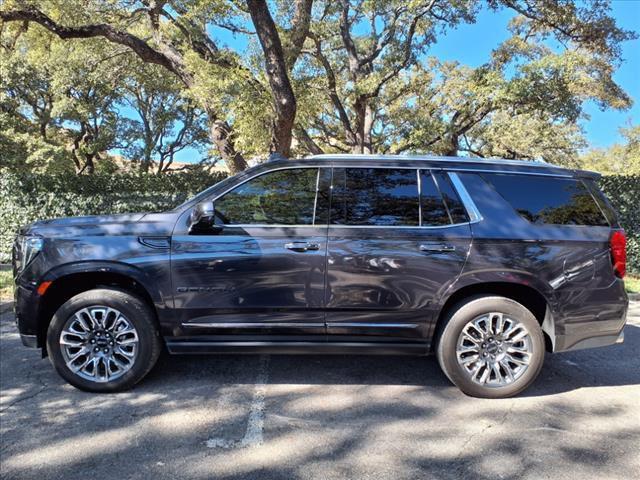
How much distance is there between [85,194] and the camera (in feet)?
33.9

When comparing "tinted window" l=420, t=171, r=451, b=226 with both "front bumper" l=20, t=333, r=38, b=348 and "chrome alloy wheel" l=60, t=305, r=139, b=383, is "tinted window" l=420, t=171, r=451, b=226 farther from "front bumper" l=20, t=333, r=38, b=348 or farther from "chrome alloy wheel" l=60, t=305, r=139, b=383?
"front bumper" l=20, t=333, r=38, b=348

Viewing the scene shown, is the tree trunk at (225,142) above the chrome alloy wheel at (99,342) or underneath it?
above

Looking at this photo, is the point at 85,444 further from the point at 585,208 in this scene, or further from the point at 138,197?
the point at 138,197

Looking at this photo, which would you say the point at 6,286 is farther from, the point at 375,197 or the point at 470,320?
the point at 470,320

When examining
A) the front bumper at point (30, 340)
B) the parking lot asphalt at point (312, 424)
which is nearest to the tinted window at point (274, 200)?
the parking lot asphalt at point (312, 424)

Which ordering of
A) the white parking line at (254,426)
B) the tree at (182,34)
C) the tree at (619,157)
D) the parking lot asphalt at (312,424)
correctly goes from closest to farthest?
1. the parking lot asphalt at (312,424)
2. the white parking line at (254,426)
3. the tree at (182,34)
4. the tree at (619,157)

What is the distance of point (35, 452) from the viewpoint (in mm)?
2893

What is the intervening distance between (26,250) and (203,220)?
1.49m

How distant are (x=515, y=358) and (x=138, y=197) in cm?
874

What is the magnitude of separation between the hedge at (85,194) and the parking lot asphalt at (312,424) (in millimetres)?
6049

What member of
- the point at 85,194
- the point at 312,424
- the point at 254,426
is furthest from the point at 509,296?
the point at 85,194

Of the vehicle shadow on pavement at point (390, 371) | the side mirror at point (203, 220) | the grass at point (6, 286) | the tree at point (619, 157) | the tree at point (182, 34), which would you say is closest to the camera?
the side mirror at point (203, 220)

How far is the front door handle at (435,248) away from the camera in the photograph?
3.63 meters

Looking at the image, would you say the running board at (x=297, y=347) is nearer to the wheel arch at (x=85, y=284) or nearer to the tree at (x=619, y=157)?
the wheel arch at (x=85, y=284)
